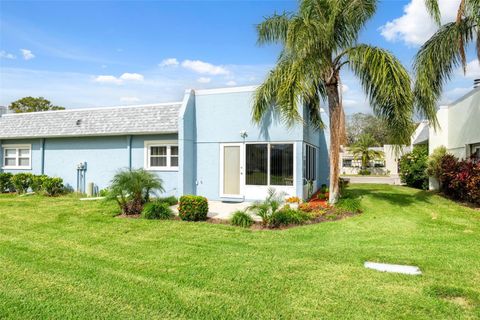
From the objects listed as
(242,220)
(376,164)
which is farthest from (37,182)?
(376,164)

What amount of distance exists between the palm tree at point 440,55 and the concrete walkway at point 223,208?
7208 mm

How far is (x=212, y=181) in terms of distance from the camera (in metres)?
13.3

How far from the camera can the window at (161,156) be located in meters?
14.2

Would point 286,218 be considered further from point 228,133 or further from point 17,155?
point 17,155

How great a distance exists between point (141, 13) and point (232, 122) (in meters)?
5.89

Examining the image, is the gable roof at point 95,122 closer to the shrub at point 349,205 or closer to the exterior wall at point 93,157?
the exterior wall at point 93,157

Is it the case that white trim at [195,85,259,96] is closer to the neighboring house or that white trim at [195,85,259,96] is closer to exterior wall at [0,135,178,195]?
exterior wall at [0,135,178,195]

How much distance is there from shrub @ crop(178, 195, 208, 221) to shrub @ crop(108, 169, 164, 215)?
172 cm

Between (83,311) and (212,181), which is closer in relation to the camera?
(83,311)

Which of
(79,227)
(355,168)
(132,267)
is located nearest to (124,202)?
(79,227)

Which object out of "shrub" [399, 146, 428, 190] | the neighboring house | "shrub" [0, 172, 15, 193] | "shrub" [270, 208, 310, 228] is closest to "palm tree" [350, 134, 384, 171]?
the neighboring house

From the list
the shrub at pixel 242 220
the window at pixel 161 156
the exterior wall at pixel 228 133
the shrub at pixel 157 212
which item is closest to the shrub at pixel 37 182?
the window at pixel 161 156

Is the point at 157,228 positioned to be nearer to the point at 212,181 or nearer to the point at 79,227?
the point at 79,227

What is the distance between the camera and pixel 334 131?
10.8 meters
